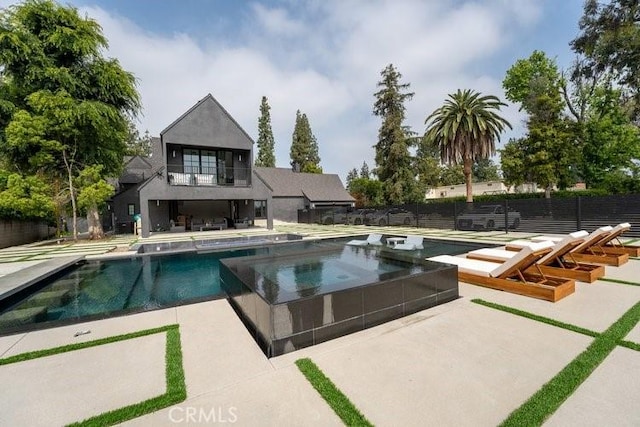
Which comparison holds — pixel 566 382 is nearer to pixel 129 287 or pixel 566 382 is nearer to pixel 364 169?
pixel 129 287

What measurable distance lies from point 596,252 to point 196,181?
18.6m

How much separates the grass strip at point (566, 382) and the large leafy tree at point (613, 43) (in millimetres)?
20631

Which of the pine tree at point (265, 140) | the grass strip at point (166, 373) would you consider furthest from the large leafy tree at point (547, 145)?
the pine tree at point (265, 140)

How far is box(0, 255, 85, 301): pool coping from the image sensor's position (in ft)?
18.8

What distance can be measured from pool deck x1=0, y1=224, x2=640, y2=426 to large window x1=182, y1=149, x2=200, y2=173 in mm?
16754

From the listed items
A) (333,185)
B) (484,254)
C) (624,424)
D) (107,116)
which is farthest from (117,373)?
(333,185)

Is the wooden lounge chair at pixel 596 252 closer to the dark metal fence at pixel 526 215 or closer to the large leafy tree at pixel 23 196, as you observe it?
the dark metal fence at pixel 526 215

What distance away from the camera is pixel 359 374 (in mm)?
2680

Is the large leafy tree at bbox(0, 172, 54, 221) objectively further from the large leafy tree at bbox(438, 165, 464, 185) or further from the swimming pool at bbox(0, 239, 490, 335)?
the large leafy tree at bbox(438, 165, 464, 185)

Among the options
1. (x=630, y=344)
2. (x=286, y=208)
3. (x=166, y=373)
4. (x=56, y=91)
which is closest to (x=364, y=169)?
(x=286, y=208)

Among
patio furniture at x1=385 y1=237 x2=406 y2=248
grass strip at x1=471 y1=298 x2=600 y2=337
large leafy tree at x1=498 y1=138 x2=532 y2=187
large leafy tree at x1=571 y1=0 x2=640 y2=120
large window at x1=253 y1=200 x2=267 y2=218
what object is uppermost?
large leafy tree at x1=571 y1=0 x2=640 y2=120

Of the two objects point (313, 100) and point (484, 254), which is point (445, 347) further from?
point (313, 100)

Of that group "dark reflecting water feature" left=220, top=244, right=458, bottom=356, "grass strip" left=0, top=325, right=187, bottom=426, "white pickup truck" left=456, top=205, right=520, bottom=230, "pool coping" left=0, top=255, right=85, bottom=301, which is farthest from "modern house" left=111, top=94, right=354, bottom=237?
"grass strip" left=0, top=325, right=187, bottom=426

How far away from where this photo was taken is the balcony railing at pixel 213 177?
1761cm
